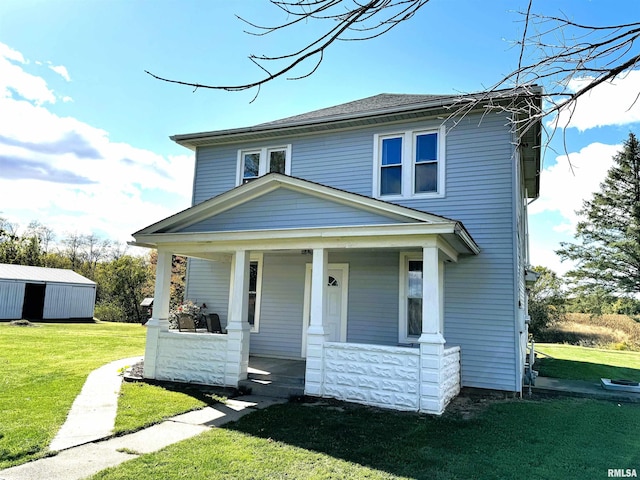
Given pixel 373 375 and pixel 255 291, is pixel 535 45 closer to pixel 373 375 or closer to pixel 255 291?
pixel 373 375

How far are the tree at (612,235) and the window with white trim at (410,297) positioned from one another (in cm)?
1994

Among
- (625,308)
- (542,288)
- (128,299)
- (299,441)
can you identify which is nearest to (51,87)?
(299,441)

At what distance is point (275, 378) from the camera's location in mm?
7984

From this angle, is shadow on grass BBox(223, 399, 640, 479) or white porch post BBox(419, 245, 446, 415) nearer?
shadow on grass BBox(223, 399, 640, 479)

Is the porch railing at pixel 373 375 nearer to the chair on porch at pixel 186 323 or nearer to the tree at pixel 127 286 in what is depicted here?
the chair on porch at pixel 186 323

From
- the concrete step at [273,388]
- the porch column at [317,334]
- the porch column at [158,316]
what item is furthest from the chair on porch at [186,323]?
the porch column at [317,334]

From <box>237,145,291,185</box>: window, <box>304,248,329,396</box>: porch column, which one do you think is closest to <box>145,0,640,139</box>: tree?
<box>304,248,329,396</box>: porch column

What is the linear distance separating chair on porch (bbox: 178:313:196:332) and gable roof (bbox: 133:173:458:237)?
2.44 meters

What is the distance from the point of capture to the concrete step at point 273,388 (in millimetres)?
7248

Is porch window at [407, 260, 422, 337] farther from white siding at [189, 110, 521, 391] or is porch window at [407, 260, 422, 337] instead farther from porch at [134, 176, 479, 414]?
white siding at [189, 110, 521, 391]

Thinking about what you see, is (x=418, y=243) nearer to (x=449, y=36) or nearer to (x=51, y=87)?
(x=449, y=36)

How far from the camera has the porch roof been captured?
6750 mm

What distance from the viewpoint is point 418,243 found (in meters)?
6.79

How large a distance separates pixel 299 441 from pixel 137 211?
5266 cm
